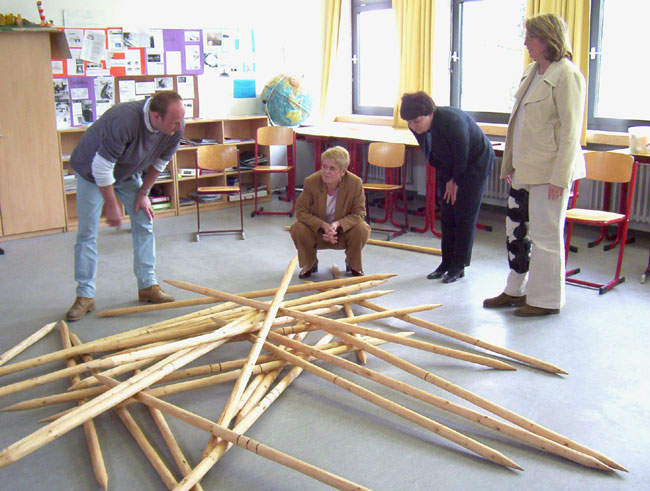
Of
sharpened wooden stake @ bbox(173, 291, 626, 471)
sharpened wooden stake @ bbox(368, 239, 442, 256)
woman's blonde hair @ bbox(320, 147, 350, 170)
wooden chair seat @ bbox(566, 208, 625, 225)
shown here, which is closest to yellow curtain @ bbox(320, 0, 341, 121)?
sharpened wooden stake @ bbox(368, 239, 442, 256)

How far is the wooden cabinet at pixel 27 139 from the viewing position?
6027 mm

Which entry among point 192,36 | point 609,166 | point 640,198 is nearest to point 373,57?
point 192,36

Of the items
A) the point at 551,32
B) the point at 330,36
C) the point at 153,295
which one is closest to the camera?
the point at 551,32

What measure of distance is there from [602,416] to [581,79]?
1.87 m

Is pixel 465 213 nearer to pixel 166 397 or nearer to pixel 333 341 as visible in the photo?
pixel 333 341

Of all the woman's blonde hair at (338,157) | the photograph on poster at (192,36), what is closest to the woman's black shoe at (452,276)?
the woman's blonde hair at (338,157)

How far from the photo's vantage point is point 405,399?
3.08 m

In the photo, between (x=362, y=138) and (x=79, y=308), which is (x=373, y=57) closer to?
(x=362, y=138)

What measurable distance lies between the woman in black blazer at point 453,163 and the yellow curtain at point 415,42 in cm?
304

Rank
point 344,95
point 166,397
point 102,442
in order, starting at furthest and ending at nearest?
point 344,95 → point 166,397 → point 102,442

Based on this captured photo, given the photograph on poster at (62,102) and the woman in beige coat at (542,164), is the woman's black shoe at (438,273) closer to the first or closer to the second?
the woman in beige coat at (542,164)

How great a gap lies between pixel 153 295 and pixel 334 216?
1.42 meters

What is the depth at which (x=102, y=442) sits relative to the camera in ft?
9.13

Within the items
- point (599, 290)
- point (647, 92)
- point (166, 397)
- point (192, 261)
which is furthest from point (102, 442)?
point (647, 92)
